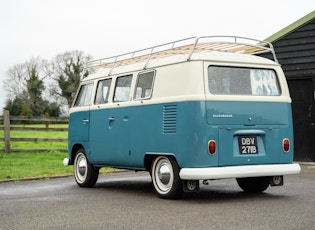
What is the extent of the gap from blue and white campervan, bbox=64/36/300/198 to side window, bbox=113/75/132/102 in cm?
2

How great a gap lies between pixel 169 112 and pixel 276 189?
261 cm

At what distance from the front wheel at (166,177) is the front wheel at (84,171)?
7.46 ft

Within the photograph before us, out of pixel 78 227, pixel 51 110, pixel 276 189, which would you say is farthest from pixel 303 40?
pixel 51 110

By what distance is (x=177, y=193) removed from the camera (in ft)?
28.4

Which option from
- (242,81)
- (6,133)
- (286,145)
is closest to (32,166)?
(6,133)

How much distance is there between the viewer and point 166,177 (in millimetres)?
8852

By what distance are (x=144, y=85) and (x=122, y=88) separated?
0.76 meters

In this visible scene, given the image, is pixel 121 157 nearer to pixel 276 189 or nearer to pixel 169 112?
pixel 169 112

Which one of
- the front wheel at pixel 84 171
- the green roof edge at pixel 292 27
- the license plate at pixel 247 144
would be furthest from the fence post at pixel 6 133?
the license plate at pixel 247 144

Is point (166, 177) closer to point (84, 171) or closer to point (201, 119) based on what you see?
point (201, 119)

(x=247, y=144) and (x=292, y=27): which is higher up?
(x=292, y=27)

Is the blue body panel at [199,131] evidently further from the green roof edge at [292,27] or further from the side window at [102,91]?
the green roof edge at [292,27]

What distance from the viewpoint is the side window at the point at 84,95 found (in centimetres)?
1130

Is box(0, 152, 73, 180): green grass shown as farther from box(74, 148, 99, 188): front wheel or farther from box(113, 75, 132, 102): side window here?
box(113, 75, 132, 102): side window
